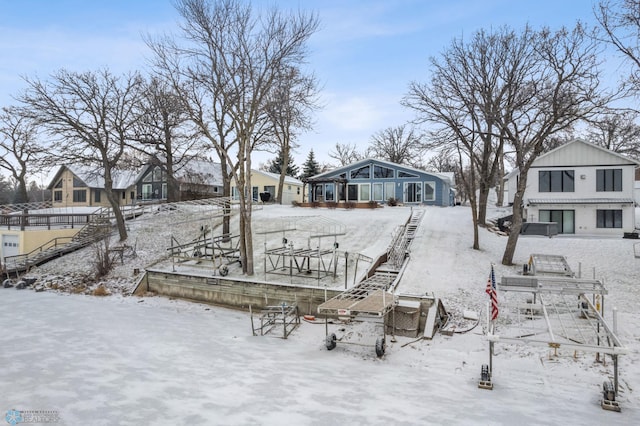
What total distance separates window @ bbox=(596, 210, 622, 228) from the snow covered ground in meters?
9.04

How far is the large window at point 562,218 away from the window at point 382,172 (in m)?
12.9

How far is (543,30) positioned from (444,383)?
15065 mm

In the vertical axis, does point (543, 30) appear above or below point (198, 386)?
above

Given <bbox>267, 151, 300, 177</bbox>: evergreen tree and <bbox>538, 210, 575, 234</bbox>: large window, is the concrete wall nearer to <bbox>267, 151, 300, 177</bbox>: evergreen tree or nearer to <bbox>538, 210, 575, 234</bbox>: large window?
<bbox>538, 210, 575, 234</bbox>: large window

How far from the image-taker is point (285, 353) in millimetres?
9758

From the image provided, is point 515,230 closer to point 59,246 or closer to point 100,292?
point 100,292

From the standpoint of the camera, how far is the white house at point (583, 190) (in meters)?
22.0

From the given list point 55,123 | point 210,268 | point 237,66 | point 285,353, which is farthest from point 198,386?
point 55,123

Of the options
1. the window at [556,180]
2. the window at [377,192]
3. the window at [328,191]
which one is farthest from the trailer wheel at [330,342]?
the window at [328,191]

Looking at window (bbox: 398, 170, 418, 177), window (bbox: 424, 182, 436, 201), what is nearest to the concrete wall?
window (bbox: 398, 170, 418, 177)

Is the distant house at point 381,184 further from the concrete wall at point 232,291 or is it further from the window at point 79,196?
the window at point 79,196

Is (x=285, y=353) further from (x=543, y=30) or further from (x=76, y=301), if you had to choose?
(x=543, y=30)

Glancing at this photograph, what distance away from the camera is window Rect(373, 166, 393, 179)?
33.5 meters

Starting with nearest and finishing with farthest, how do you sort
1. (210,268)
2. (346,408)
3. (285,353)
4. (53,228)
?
(346,408) → (285,353) → (210,268) → (53,228)
